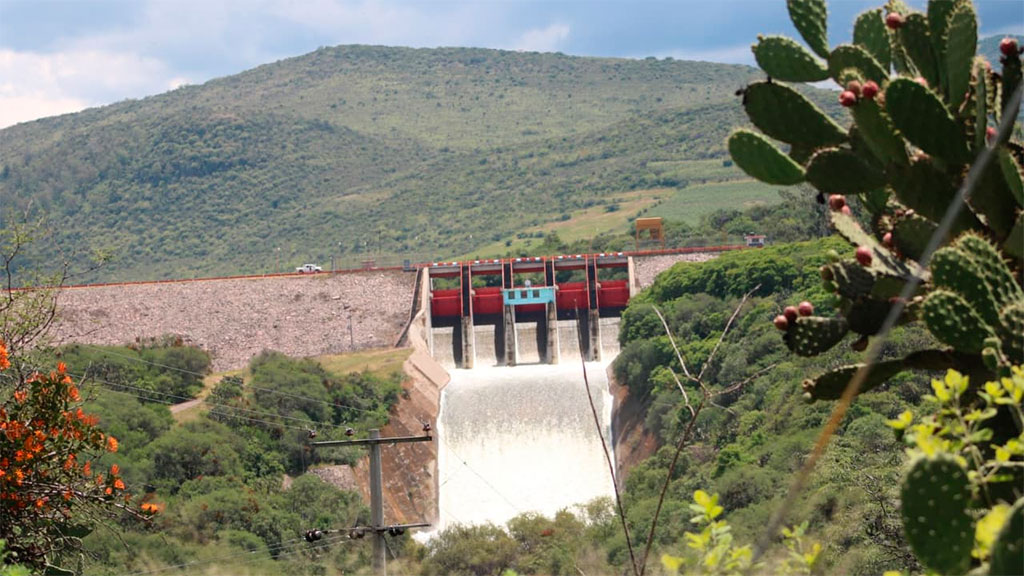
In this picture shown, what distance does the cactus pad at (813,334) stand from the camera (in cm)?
1019

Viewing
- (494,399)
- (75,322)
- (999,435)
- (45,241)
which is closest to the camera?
(999,435)

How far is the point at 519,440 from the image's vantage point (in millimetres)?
65750

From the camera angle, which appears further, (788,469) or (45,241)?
(45,241)

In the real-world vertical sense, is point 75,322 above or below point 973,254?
below

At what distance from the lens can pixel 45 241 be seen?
188625 millimetres

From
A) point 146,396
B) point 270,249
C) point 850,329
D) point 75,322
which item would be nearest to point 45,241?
point 270,249

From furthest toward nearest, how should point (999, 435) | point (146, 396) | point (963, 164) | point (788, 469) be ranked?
point (146, 396) → point (788, 469) → point (963, 164) → point (999, 435)

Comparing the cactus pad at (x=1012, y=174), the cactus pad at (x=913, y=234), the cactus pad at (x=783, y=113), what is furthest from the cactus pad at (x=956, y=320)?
the cactus pad at (x=783, y=113)

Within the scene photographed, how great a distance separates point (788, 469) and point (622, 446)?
2055 cm

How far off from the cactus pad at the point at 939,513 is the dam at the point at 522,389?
50457mm

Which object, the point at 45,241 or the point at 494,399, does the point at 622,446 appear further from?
the point at 45,241

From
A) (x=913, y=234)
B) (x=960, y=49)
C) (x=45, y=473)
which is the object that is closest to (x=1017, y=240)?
(x=913, y=234)

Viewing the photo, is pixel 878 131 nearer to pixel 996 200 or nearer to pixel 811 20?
pixel 996 200

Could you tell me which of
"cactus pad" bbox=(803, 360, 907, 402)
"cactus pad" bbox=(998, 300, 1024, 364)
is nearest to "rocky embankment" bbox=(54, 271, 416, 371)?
"cactus pad" bbox=(803, 360, 907, 402)
